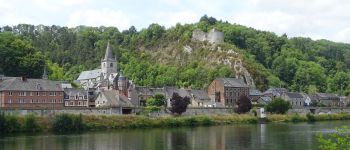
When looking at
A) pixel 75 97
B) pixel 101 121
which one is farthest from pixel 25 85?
pixel 101 121

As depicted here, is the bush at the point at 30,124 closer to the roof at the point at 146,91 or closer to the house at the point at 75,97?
the house at the point at 75,97

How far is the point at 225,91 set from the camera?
10581 cm

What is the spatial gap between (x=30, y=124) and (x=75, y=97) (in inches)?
955

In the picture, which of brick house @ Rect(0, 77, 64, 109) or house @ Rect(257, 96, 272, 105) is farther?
house @ Rect(257, 96, 272, 105)

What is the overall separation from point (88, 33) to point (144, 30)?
19.1 metres

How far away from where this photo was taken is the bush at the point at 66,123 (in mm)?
63291

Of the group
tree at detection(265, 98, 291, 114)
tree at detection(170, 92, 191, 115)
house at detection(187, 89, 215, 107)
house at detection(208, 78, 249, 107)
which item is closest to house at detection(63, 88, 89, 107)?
tree at detection(170, 92, 191, 115)

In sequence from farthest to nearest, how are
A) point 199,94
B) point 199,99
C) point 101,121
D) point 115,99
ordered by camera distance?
point 199,94
point 199,99
point 115,99
point 101,121

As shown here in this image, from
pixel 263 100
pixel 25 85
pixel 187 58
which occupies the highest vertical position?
pixel 187 58

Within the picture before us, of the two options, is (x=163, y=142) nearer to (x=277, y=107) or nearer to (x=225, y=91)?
(x=277, y=107)

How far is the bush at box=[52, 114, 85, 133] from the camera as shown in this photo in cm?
6329

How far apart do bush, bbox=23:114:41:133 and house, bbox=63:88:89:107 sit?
20710mm

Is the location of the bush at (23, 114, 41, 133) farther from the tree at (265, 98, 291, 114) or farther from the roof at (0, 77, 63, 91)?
the tree at (265, 98, 291, 114)

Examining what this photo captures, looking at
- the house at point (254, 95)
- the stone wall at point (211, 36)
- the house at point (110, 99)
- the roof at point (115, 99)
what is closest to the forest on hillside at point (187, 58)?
the stone wall at point (211, 36)
